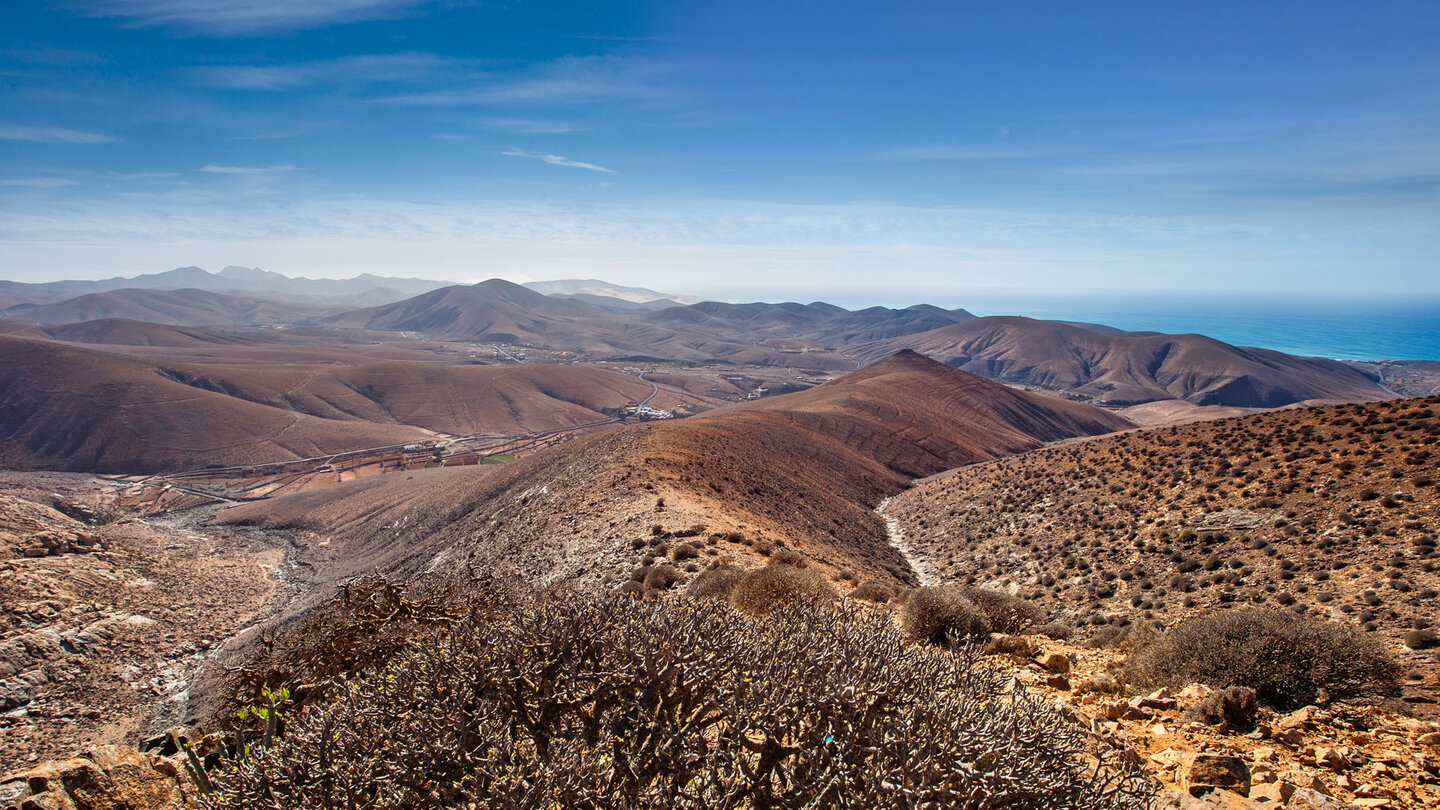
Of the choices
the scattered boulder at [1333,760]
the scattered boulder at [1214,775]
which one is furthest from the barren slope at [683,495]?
the scattered boulder at [1333,760]

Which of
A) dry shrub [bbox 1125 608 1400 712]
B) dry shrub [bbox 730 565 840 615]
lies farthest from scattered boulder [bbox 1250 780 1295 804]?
dry shrub [bbox 730 565 840 615]

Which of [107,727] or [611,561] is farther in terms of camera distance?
[611,561]

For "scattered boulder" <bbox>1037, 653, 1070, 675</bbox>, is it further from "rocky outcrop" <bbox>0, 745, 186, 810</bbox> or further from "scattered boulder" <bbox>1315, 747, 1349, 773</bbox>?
"rocky outcrop" <bbox>0, 745, 186, 810</bbox>

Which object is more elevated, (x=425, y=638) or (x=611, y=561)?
(x=425, y=638)

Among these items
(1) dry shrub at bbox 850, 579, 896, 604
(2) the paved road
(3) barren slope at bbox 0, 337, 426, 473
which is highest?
(1) dry shrub at bbox 850, 579, 896, 604

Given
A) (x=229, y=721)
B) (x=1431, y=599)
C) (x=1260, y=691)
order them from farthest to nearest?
(x=1431, y=599), (x=229, y=721), (x=1260, y=691)

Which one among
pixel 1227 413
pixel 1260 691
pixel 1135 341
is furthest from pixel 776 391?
pixel 1260 691

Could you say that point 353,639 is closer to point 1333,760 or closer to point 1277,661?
point 1333,760

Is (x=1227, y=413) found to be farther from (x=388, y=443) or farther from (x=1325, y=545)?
(x=388, y=443)
